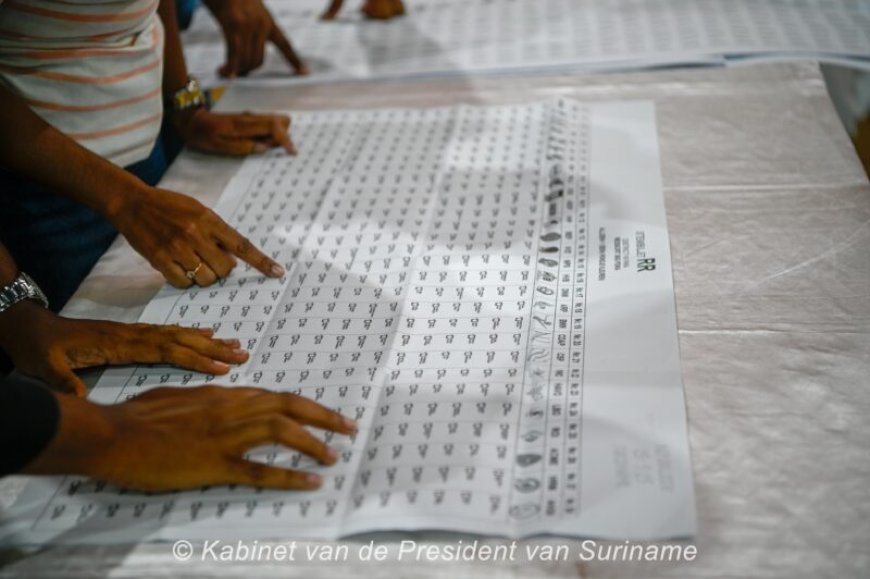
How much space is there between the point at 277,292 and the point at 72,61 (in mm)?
346

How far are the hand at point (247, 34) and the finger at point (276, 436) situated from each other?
761mm

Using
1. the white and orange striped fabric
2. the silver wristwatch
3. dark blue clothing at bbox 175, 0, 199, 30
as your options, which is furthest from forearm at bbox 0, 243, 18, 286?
dark blue clothing at bbox 175, 0, 199, 30

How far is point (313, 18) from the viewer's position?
4.85ft

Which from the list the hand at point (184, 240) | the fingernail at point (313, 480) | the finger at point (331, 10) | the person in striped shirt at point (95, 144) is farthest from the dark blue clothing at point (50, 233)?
the finger at point (331, 10)

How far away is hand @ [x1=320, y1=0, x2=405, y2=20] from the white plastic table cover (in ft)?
0.84

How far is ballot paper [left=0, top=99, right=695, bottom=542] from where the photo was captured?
598 mm

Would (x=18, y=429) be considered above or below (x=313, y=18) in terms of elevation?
above

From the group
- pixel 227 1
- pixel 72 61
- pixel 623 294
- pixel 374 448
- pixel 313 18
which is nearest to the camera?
A: pixel 374 448

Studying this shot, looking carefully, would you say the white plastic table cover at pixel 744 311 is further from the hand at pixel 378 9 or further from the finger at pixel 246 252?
the hand at pixel 378 9

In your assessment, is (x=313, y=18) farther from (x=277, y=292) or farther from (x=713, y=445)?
(x=713, y=445)

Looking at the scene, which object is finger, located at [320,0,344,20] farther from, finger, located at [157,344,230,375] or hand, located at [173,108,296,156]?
finger, located at [157,344,230,375]

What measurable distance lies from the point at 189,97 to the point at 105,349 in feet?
1.66

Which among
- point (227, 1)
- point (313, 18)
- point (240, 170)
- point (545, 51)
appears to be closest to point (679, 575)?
point (240, 170)

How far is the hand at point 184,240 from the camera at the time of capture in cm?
84
